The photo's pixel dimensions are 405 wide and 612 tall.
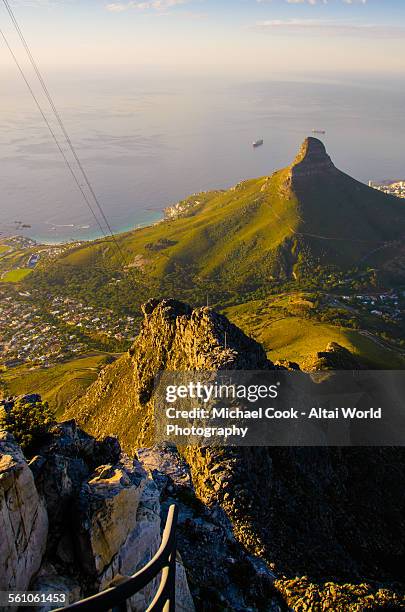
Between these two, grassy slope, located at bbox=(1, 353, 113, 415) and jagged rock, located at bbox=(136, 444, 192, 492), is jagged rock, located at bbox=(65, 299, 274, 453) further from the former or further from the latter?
grassy slope, located at bbox=(1, 353, 113, 415)

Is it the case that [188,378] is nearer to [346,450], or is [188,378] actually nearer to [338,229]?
[346,450]

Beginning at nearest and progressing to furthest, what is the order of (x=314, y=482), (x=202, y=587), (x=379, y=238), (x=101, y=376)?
(x=202, y=587)
(x=314, y=482)
(x=101, y=376)
(x=379, y=238)

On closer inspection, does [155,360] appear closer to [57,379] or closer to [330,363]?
[330,363]

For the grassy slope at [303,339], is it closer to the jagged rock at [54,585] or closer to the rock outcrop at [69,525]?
the rock outcrop at [69,525]

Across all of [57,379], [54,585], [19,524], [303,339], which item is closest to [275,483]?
[54,585]

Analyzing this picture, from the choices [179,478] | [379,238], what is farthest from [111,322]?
[179,478]
